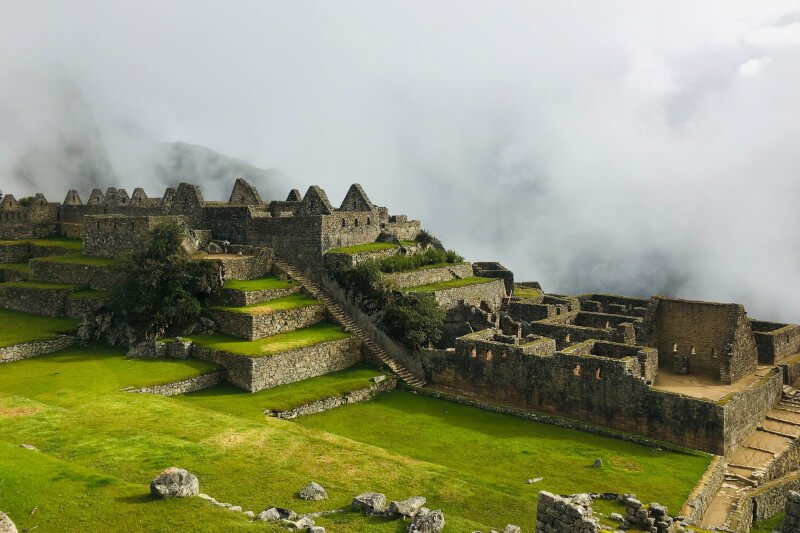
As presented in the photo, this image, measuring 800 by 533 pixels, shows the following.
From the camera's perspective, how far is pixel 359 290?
124 ft

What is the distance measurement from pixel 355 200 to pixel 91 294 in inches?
Answer: 755

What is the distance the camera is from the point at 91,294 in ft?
130

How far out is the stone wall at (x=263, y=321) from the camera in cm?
3344

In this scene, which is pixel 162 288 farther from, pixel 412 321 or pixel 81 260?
pixel 412 321

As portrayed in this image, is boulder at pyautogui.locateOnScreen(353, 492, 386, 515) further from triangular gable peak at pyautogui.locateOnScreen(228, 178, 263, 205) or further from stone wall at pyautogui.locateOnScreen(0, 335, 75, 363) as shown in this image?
triangular gable peak at pyautogui.locateOnScreen(228, 178, 263, 205)

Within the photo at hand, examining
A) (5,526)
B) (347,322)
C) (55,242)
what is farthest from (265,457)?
(55,242)

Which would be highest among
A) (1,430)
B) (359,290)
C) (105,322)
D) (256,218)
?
(256,218)

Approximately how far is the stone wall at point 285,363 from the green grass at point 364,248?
22.9 ft

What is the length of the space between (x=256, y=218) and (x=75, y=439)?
23.8m

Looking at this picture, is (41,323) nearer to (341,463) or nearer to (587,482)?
(341,463)

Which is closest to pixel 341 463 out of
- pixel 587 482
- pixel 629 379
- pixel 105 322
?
pixel 587 482

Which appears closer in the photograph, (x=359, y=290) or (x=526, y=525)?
(x=526, y=525)

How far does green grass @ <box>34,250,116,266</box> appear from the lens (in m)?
41.9

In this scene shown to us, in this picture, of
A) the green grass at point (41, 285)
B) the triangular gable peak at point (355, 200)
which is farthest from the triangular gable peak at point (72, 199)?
the triangular gable peak at point (355, 200)
